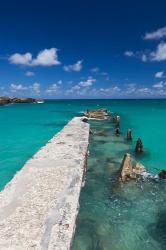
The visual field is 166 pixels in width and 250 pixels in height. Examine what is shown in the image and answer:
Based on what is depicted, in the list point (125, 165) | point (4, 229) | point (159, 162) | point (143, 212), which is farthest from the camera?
point (159, 162)

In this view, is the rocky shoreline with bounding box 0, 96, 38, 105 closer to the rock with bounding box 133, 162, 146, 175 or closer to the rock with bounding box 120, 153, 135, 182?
the rock with bounding box 133, 162, 146, 175

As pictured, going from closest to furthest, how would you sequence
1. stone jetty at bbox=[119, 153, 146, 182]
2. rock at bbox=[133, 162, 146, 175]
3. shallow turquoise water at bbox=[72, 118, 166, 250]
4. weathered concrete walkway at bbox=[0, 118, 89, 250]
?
weathered concrete walkway at bbox=[0, 118, 89, 250] → shallow turquoise water at bbox=[72, 118, 166, 250] → stone jetty at bbox=[119, 153, 146, 182] → rock at bbox=[133, 162, 146, 175]

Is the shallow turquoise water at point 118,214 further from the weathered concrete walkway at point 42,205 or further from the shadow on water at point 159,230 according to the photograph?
the weathered concrete walkway at point 42,205

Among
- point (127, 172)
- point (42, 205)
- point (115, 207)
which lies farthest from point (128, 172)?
point (42, 205)

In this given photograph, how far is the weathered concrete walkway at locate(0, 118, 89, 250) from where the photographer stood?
9078mm

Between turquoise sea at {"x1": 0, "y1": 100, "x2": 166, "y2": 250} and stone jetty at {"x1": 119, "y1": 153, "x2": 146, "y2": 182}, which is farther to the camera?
stone jetty at {"x1": 119, "y1": 153, "x2": 146, "y2": 182}

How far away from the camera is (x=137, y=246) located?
35.5ft

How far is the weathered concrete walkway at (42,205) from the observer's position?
9.08 metres

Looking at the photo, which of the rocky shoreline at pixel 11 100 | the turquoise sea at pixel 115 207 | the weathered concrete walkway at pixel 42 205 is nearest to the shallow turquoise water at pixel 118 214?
the turquoise sea at pixel 115 207

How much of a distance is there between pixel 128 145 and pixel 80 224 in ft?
57.1

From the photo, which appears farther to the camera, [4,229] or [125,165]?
[125,165]

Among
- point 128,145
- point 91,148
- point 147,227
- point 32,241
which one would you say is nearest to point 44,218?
point 32,241

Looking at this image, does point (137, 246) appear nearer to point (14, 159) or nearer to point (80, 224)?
point (80, 224)

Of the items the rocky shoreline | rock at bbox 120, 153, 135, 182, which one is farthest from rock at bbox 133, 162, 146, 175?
the rocky shoreline
